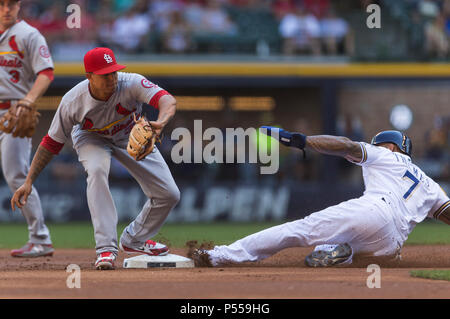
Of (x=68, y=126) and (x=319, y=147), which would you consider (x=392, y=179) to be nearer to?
(x=319, y=147)

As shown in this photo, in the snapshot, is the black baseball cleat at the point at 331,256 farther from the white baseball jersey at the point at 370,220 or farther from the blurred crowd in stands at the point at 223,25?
the blurred crowd in stands at the point at 223,25

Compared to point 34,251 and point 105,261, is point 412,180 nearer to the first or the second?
point 105,261

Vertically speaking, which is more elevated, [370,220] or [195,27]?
[195,27]

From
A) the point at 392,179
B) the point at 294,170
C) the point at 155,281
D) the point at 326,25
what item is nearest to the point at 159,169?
the point at 155,281

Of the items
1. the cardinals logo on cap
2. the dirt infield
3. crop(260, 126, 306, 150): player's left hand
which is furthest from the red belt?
crop(260, 126, 306, 150): player's left hand

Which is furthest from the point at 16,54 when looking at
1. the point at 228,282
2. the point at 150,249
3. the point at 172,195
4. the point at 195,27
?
the point at 195,27

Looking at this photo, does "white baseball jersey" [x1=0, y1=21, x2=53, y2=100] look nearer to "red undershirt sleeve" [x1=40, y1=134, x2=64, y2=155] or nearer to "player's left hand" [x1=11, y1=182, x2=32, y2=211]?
"red undershirt sleeve" [x1=40, y1=134, x2=64, y2=155]
